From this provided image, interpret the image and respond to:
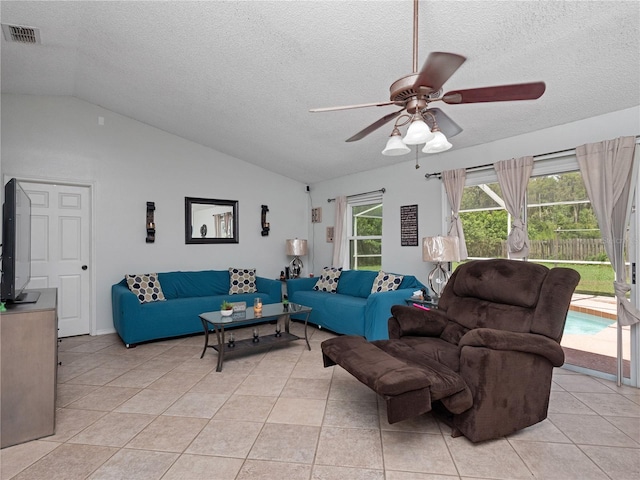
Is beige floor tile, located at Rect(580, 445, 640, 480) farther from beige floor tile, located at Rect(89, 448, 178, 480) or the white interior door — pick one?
the white interior door

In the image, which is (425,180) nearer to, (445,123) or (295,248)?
(295,248)

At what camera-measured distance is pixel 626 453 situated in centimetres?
198

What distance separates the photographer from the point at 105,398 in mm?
2707

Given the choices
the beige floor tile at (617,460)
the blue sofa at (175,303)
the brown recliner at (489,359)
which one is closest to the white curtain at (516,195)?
the brown recliner at (489,359)

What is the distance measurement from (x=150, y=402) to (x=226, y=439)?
87 centimetres

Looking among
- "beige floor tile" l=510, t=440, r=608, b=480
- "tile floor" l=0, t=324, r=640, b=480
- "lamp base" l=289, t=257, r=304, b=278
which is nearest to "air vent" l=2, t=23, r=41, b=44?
"tile floor" l=0, t=324, r=640, b=480

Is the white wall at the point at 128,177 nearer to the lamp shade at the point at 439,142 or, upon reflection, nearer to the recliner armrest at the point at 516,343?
the lamp shade at the point at 439,142

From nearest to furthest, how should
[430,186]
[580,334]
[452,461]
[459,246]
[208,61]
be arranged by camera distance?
[452,461]
[208,61]
[580,334]
[459,246]
[430,186]

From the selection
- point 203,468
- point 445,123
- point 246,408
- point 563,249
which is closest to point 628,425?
point 563,249

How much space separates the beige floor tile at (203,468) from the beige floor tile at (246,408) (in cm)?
45

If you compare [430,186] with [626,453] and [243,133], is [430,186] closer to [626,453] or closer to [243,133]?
[243,133]

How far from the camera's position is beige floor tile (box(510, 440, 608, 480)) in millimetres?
1784

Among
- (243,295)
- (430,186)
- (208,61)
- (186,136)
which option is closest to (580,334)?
(430,186)

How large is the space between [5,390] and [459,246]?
13.1 ft
